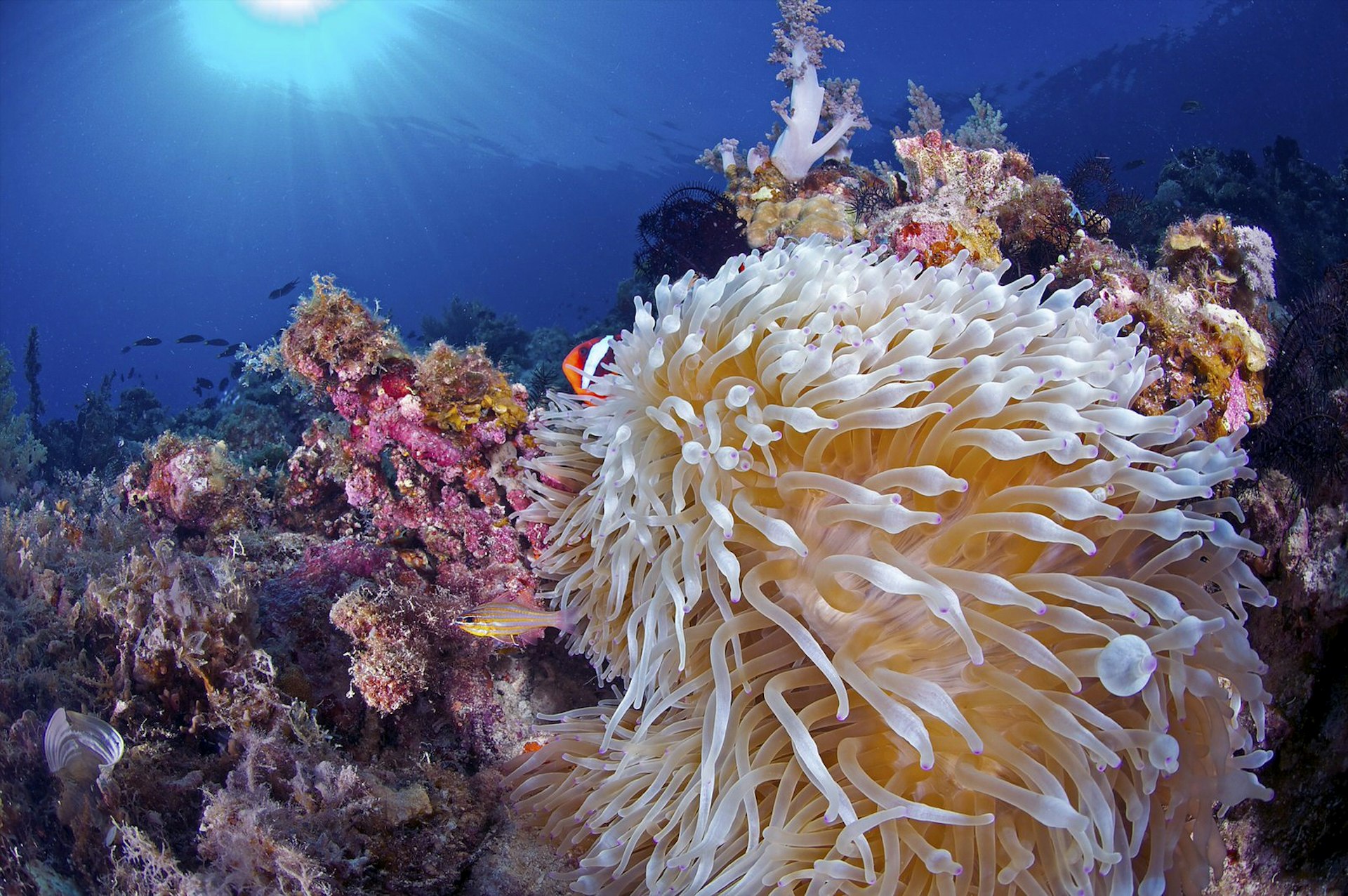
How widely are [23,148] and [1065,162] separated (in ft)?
280

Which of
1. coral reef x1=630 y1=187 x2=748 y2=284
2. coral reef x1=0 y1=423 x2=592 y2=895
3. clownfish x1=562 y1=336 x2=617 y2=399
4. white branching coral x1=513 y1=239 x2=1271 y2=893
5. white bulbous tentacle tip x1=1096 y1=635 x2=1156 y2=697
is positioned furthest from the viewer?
coral reef x1=630 y1=187 x2=748 y2=284

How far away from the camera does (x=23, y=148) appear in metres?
59.2

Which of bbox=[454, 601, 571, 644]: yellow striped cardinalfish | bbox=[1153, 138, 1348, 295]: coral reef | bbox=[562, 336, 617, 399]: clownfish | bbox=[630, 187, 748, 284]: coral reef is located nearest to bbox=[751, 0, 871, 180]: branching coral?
bbox=[630, 187, 748, 284]: coral reef

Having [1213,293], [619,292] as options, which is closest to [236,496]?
[1213,293]

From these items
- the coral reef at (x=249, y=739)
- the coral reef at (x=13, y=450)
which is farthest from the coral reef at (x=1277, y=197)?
the coral reef at (x=13, y=450)

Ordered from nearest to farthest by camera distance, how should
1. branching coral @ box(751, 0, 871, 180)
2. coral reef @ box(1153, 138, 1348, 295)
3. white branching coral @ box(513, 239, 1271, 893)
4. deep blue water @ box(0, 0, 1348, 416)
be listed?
white branching coral @ box(513, 239, 1271, 893), branching coral @ box(751, 0, 871, 180), coral reef @ box(1153, 138, 1348, 295), deep blue water @ box(0, 0, 1348, 416)

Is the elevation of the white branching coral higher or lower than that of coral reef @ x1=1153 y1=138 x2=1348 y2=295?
lower

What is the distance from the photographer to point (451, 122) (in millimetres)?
66250

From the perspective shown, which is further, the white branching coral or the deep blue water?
the deep blue water

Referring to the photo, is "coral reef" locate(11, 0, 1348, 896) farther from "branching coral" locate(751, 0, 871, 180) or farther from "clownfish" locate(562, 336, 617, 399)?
"branching coral" locate(751, 0, 871, 180)

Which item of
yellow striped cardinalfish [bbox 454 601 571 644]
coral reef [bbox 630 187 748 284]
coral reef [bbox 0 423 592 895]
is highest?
coral reef [bbox 630 187 748 284]

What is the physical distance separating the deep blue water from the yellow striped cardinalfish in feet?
85.8

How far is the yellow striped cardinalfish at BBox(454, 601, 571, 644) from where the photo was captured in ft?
8.24

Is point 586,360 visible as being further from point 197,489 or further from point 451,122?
point 451,122
